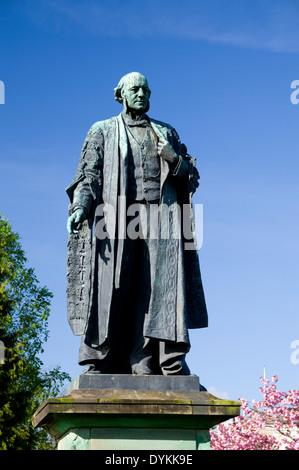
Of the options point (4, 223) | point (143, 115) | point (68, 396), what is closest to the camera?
point (68, 396)

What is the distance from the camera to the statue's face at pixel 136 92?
7875mm

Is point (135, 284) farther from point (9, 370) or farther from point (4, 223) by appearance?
point (4, 223)

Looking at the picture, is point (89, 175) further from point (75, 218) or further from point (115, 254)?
point (115, 254)

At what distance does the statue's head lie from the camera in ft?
25.8

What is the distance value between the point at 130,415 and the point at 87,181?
92.3 inches

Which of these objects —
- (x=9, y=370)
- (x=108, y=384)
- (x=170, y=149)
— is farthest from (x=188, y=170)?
(x=9, y=370)

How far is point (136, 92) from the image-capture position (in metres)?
7.89

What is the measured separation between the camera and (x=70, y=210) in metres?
7.75

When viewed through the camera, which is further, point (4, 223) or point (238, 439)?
point (4, 223)

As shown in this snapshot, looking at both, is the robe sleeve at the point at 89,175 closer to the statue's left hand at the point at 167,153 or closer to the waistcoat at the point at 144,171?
the waistcoat at the point at 144,171

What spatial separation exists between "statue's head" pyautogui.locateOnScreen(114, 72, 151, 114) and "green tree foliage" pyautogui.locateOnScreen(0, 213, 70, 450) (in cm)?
1794

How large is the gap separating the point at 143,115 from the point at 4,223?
70.5ft

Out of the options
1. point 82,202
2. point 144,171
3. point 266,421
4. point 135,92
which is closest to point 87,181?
point 82,202

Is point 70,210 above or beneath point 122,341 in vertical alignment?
above
